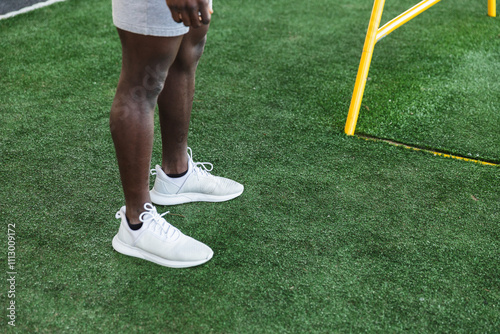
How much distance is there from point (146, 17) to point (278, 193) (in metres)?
0.80

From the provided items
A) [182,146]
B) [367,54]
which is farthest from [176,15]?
[367,54]

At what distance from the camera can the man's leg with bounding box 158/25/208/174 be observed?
1.37 metres

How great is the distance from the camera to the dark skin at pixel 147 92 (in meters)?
1.11

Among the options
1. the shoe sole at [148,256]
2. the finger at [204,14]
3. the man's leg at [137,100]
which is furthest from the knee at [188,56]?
the shoe sole at [148,256]

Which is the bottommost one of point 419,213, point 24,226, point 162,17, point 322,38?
point 24,226

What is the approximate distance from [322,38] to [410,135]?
1.23 m

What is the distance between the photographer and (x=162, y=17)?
3.53 feet

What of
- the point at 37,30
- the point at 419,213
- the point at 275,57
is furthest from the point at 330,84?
the point at 37,30

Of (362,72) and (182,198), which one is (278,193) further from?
(362,72)

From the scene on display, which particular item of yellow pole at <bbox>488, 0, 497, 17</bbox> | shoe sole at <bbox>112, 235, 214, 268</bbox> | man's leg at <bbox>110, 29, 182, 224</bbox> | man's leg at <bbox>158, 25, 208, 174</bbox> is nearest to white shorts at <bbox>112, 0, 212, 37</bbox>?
man's leg at <bbox>110, 29, 182, 224</bbox>

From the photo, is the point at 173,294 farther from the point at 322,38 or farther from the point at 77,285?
the point at 322,38

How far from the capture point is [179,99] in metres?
1.43

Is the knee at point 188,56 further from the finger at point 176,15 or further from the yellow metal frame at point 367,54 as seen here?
the yellow metal frame at point 367,54

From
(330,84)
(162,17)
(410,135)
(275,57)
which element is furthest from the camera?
(275,57)
